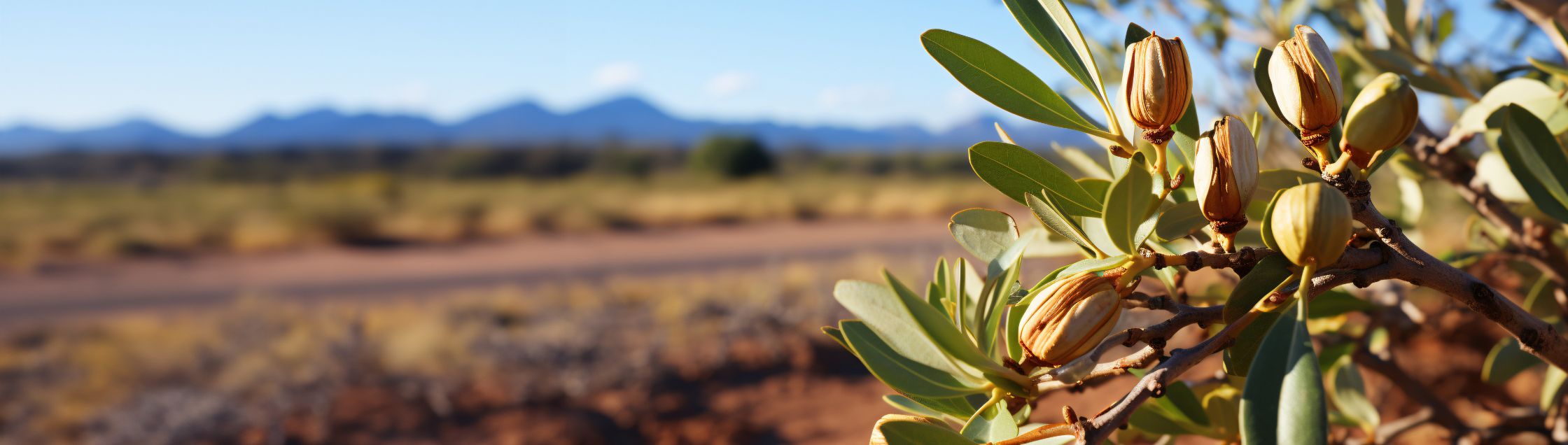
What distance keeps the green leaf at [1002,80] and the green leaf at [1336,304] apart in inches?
10.7

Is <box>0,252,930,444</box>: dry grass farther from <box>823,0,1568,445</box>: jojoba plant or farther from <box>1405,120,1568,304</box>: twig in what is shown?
<box>823,0,1568,445</box>: jojoba plant

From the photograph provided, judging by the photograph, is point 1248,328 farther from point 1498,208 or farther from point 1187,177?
point 1498,208

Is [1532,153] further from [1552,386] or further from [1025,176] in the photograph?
[1552,386]

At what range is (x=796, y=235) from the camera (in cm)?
1109

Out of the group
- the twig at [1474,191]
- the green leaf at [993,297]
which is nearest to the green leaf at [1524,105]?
the twig at [1474,191]

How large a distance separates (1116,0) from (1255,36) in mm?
275

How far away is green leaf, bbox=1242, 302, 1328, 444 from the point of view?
31 centimetres

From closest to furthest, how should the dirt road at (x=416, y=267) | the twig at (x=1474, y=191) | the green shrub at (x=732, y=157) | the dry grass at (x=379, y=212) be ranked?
the twig at (x=1474, y=191) → the dirt road at (x=416, y=267) → the dry grass at (x=379, y=212) → the green shrub at (x=732, y=157)

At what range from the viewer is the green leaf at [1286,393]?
12.4 inches

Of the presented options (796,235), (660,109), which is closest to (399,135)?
(660,109)

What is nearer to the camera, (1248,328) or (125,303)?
(1248,328)

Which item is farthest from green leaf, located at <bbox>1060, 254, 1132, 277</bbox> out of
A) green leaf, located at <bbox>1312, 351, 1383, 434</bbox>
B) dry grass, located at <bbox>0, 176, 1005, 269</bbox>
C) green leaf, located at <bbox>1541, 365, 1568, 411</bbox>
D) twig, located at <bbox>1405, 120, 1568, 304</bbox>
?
dry grass, located at <bbox>0, 176, 1005, 269</bbox>

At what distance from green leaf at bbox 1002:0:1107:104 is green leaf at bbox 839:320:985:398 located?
0.16 metres

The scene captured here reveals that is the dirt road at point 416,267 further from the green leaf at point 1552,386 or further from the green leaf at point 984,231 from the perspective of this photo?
the green leaf at point 984,231
